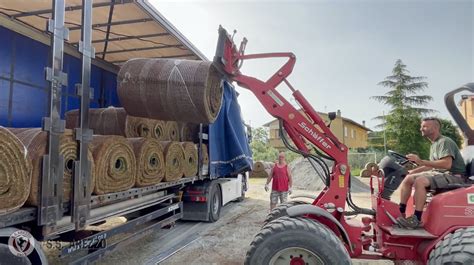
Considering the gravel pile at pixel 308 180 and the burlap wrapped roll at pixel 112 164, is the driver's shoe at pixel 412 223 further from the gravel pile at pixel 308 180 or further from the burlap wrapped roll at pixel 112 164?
the gravel pile at pixel 308 180

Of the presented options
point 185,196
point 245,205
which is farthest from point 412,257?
point 245,205

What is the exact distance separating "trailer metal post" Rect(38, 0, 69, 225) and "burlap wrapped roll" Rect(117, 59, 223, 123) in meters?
1.39

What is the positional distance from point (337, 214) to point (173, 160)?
109 inches

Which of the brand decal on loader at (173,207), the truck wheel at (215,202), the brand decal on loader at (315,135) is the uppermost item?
the brand decal on loader at (315,135)

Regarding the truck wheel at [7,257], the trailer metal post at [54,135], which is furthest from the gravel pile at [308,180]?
Result: the truck wheel at [7,257]

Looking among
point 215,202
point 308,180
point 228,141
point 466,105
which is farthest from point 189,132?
point 308,180

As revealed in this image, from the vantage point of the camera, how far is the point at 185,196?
773 cm

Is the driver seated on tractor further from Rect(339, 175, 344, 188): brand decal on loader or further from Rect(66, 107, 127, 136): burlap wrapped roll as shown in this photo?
Rect(66, 107, 127, 136): burlap wrapped roll

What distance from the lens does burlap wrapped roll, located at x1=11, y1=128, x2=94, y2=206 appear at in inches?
112

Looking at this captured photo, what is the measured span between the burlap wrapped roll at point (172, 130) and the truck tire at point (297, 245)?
3.34m

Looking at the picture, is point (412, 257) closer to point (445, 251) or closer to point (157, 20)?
point (445, 251)

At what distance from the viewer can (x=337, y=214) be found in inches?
168

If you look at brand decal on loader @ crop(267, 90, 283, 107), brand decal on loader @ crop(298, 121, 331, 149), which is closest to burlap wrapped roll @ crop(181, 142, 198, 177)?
brand decal on loader @ crop(267, 90, 283, 107)

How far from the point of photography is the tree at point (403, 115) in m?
27.8
